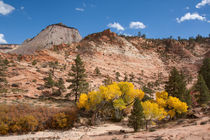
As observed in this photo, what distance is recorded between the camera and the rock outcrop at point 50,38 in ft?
259

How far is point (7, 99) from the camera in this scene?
26250mm

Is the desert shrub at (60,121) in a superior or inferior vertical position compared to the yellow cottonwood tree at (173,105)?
inferior

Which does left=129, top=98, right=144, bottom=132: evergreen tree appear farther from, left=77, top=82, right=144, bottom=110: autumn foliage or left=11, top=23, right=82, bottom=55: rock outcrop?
left=11, top=23, right=82, bottom=55: rock outcrop

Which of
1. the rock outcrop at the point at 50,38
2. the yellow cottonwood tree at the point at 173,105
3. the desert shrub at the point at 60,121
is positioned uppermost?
the rock outcrop at the point at 50,38

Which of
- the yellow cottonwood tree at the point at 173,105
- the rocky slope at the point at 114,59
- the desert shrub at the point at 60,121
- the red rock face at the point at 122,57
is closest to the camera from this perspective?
the desert shrub at the point at 60,121

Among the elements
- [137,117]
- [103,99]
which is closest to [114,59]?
[103,99]

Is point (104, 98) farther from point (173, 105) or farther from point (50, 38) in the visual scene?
point (50, 38)

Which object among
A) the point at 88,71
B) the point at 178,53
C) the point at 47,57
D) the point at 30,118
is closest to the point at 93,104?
the point at 30,118

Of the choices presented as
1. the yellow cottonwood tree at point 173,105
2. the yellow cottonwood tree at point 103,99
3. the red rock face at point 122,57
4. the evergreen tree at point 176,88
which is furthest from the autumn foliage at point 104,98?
the red rock face at point 122,57

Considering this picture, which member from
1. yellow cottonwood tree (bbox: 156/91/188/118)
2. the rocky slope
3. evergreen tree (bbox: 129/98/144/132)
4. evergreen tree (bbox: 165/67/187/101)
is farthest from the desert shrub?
evergreen tree (bbox: 165/67/187/101)

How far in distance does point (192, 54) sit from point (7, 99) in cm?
9654

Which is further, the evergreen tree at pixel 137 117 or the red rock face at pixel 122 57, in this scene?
the red rock face at pixel 122 57

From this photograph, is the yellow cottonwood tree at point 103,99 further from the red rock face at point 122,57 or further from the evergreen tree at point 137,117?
the red rock face at point 122,57

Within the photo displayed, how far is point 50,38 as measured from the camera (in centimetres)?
8606
